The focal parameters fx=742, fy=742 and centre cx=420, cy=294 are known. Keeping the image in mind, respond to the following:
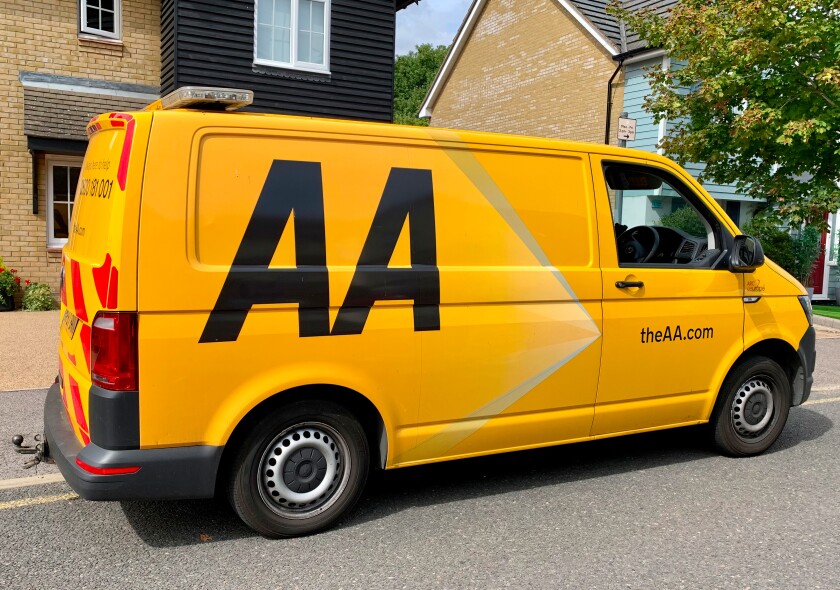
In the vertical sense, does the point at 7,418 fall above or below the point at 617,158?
below

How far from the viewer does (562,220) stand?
4.47 metres

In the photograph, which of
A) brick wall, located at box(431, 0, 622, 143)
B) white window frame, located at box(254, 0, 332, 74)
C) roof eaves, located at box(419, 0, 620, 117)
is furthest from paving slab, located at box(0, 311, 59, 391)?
roof eaves, located at box(419, 0, 620, 117)

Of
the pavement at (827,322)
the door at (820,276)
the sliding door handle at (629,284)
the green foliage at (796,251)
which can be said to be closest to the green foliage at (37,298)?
the sliding door handle at (629,284)

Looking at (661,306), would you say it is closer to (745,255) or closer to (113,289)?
(745,255)

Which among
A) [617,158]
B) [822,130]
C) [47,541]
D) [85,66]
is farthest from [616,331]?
[85,66]

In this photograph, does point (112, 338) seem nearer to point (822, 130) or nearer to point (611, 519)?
point (611, 519)

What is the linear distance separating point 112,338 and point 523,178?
2.40 metres

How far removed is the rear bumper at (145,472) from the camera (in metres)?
3.38

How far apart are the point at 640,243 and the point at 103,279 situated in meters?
3.61

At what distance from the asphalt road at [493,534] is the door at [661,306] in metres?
0.55

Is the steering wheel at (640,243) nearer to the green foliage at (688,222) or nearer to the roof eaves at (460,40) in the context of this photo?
the green foliage at (688,222)

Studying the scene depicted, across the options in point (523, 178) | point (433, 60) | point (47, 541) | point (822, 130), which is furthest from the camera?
point (433, 60)

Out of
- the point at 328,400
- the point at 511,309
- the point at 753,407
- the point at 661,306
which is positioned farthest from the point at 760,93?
the point at 328,400

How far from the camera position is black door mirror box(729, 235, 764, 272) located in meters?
5.04
